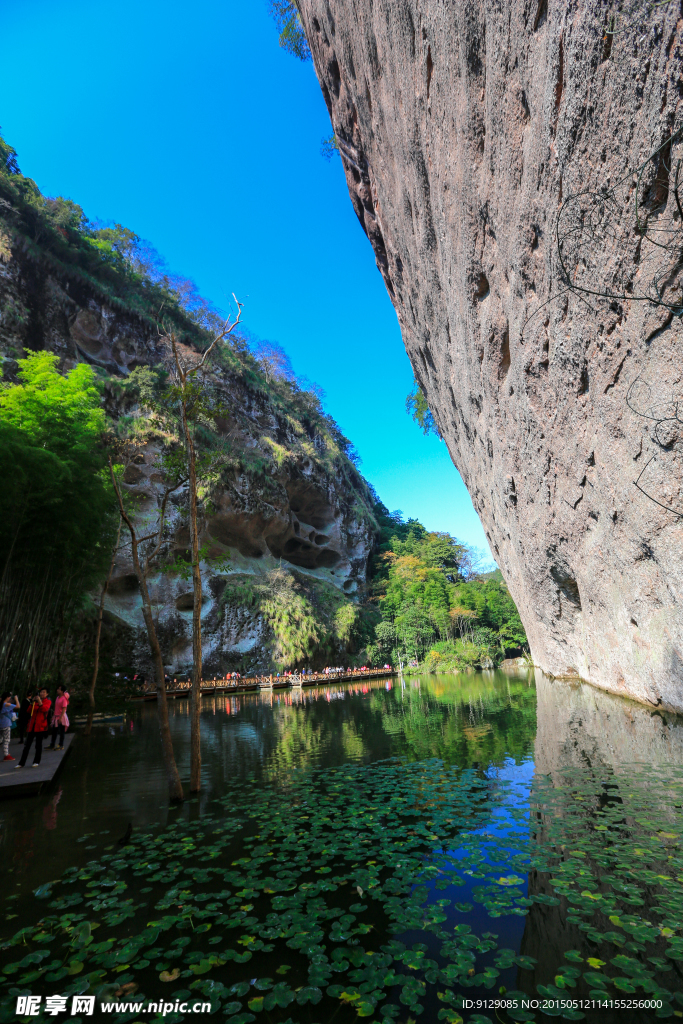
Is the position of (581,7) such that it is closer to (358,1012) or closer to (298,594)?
(358,1012)

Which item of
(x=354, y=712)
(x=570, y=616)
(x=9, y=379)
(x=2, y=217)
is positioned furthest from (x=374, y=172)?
(x=2, y=217)

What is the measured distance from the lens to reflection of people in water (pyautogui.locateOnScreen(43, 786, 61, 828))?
5523 mm

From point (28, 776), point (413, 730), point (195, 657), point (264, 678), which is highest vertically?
point (195, 657)

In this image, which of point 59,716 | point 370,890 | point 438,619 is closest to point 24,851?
point 370,890

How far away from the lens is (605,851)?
3.65m

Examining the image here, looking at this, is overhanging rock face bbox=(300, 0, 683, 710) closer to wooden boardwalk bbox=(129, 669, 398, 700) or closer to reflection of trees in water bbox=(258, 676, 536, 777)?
reflection of trees in water bbox=(258, 676, 536, 777)

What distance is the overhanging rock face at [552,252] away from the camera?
5039 mm

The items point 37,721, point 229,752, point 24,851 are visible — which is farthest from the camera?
point 229,752

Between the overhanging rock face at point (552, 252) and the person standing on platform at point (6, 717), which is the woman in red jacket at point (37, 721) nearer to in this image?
the person standing on platform at point (6, 717)

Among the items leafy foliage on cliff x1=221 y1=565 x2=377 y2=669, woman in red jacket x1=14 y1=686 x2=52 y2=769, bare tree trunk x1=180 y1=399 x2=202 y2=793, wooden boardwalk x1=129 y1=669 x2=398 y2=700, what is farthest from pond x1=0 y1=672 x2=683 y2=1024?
leafy foliage on cliff x1=221 y1=565 x2=377 y2=669

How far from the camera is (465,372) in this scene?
468 inches

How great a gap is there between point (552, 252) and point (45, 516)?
11247 mm

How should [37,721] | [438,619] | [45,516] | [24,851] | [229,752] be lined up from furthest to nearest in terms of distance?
1. [438,619]
2. [45,516]
3. [229,752]
4. [37,721]
5. [24,851]

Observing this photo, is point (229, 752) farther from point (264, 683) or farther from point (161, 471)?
point (161, 471)
